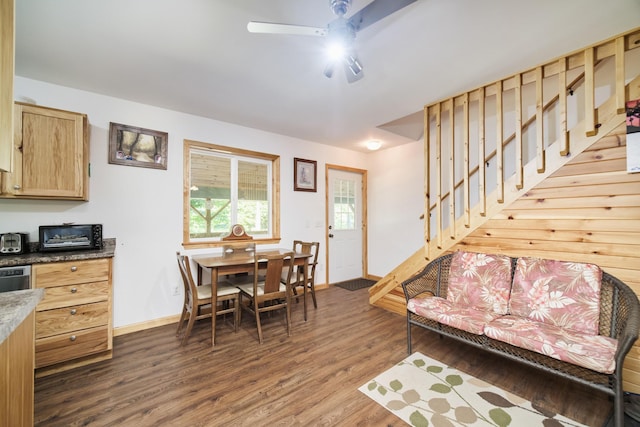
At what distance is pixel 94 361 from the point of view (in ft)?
7.19

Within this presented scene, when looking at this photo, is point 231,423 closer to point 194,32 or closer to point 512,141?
point 194,32

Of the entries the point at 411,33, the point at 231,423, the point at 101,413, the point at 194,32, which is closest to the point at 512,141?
the point at 411,33

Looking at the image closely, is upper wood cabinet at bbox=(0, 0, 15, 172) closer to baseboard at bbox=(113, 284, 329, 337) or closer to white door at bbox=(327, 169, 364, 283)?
baseboard at bbox=(113, 284, 329, 337)

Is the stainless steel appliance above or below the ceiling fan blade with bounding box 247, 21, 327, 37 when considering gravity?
below

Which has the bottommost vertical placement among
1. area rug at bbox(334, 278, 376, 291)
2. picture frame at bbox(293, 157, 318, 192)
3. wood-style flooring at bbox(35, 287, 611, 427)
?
wood-style flooring at bbox(35, 287, 611, 427)

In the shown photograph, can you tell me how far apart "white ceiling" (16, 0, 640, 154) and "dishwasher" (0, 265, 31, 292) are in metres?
1.69

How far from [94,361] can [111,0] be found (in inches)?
108

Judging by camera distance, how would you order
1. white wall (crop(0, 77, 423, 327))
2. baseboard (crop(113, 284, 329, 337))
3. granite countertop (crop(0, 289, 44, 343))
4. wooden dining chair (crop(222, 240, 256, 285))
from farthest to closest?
wooden dining chair (crop(222, 240, 256, 285)) < baseboard (crop(113, 284, 329, 337)) < white wall (crop(0, 77, 423, 327)) < granite countertop (crop(0, 289, 44, 343))

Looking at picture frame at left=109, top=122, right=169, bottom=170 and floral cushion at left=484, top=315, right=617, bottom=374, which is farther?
picture frame at left=109, top=122, right=169, bottom=170

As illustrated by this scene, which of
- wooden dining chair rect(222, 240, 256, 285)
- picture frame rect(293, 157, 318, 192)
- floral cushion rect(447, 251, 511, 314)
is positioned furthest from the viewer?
picture frame rect(293, 157, 318, 192)

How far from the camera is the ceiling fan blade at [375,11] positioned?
129 centimetres

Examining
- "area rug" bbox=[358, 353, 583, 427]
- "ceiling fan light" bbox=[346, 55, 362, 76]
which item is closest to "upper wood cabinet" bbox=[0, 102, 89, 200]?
"ceiling fan light" bbox=[346, 55, 362, 76]

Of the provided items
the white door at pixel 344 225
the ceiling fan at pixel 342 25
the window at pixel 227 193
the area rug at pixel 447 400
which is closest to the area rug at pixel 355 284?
the white door at pixel 344 225

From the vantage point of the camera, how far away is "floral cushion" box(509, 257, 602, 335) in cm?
181
